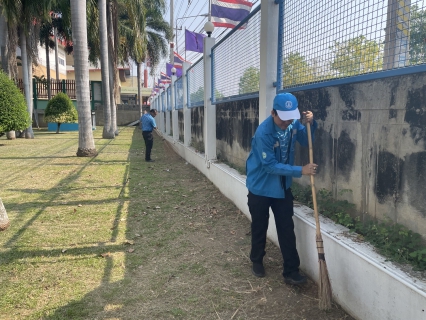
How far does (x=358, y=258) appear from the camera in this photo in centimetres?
254

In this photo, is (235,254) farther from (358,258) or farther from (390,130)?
(390,130)

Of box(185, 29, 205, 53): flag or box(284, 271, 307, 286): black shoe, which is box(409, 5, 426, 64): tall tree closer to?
box(284, 271, 307, 286): black shoe

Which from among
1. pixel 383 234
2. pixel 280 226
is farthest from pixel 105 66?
pixel 383 234

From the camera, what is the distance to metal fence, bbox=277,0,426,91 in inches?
99.6

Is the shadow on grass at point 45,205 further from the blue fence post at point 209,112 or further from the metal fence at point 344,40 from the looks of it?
the metal fence at point 344,40

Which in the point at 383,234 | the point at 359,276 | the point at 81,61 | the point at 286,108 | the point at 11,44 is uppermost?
the point at 11,44

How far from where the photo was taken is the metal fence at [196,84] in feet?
28.6

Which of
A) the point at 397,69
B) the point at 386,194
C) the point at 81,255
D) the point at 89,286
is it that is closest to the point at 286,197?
the point at 386,194

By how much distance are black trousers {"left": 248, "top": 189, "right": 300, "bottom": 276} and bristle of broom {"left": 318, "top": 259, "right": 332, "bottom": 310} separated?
41 centimetres

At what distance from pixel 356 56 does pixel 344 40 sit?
0.29 metres

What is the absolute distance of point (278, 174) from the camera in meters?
2.97

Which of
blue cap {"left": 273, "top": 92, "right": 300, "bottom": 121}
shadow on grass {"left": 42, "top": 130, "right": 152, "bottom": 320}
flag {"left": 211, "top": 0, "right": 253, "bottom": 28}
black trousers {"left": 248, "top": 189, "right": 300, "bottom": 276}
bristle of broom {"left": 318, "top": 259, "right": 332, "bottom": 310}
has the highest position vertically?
flag {"left": 211, "top": 0, "right": 253, "bottom": 28}

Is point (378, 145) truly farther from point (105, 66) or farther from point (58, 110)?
point (58, 110)

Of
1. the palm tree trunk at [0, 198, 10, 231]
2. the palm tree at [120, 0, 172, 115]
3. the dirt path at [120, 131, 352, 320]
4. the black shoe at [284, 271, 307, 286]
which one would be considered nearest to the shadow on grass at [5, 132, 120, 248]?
the palm tree trunk at [0, 198, 10, 231]
